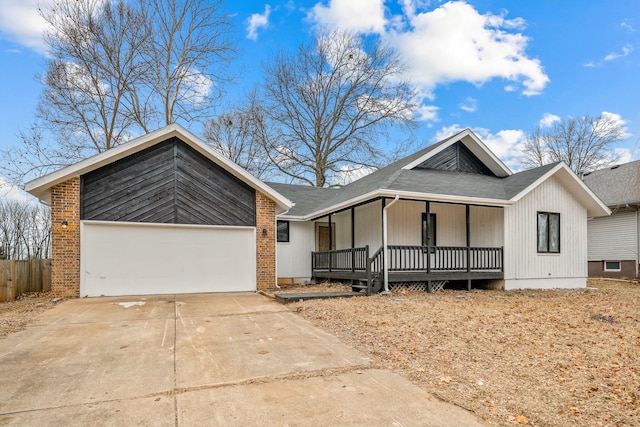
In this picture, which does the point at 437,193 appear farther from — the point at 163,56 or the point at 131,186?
the point at 163,56

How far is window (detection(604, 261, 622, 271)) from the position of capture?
740 inches

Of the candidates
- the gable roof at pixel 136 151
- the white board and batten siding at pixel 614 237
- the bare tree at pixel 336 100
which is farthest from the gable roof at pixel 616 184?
the gable roof at pixel 136 151

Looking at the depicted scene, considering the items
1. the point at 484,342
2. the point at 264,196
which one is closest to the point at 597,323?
the point at 484,342

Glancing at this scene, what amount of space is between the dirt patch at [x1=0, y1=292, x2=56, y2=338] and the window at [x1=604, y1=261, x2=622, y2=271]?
2232cm

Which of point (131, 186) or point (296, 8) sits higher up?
point (296, 8)

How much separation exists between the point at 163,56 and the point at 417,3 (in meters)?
12.9

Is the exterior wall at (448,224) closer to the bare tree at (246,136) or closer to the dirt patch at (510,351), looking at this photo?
the dirt patch at (510,351)

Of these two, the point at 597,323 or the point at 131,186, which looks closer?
the point at 597,323

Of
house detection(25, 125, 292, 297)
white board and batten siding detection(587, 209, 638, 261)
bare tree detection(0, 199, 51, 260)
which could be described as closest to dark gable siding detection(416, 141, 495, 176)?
house detection(25, 125, 292, 297)

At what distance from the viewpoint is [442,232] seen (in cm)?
1362

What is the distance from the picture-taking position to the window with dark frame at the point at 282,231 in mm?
15117

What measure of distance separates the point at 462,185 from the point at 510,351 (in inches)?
340

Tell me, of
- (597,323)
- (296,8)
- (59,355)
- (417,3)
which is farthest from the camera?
(296,8)

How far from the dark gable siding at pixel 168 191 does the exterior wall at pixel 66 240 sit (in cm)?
24
